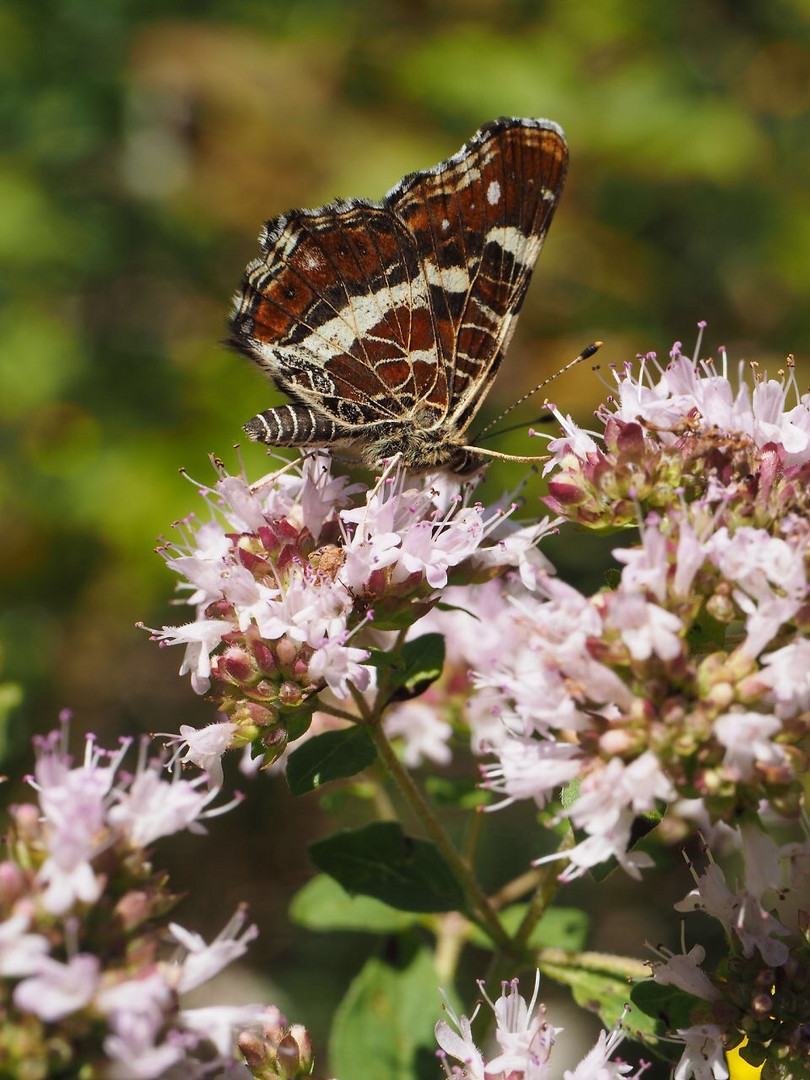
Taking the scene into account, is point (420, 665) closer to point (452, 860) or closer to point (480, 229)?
point (452, 860)

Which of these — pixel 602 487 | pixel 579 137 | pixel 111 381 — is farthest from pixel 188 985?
pixel 579 137

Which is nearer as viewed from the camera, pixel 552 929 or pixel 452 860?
pixel 452 860

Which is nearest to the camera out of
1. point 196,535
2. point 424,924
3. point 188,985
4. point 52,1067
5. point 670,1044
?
point 52,1067

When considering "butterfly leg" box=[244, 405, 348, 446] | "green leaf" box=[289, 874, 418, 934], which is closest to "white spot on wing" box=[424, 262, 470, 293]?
"butterfly leg" box=[244, 405, 348, 446]

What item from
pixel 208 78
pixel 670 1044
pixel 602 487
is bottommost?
pixel 670 1044

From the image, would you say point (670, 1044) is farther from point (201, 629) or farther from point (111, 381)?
point (111, 381)

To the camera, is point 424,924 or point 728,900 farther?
point 424,924

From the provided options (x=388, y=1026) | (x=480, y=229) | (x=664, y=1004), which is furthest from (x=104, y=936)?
(x=480, y=229)
